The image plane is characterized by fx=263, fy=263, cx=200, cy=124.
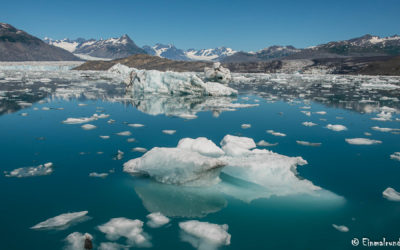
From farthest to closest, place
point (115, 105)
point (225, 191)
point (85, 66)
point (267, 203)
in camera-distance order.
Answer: point (85, 66) → point (115, 105) → point (225, 191) → point (267, 203)

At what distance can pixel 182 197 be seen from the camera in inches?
155

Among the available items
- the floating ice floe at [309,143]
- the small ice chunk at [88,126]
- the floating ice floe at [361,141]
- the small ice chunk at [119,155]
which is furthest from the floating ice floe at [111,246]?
the floating ice floe at [361,141]

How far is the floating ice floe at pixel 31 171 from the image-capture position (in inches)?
179

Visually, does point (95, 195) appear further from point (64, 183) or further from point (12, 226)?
point (12, 226)

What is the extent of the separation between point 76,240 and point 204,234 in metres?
1.43

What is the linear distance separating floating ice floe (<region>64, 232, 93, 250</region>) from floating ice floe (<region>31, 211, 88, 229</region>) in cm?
26

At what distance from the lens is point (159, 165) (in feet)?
14.5

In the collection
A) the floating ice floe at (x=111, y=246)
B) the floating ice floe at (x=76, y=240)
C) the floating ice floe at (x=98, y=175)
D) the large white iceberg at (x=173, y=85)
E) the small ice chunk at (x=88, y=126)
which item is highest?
the large white iceberg at (x=173, y=85)

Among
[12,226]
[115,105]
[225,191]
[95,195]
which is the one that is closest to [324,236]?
[225,191]

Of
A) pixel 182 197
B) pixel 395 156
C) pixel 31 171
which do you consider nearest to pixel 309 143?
pixel 395 156

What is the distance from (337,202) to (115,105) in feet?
35.6

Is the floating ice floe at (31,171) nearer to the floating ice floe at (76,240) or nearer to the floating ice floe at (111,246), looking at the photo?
the floating ice floe at (76,240)

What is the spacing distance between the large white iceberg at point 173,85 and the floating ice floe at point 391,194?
548 inches

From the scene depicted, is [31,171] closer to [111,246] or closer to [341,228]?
[111,246]
